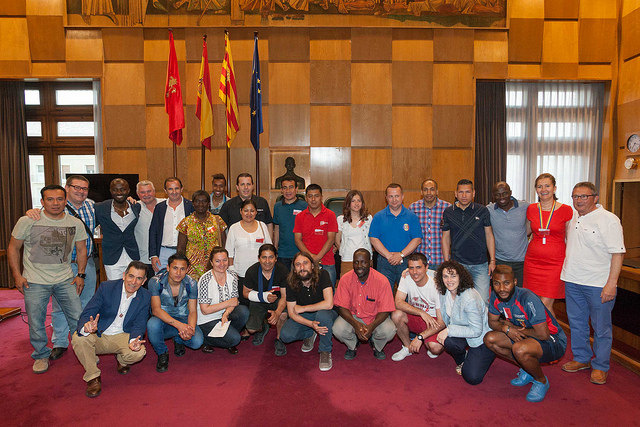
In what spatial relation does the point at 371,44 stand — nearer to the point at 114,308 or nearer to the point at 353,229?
the point at 353,229

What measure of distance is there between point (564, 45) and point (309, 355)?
7.11 metres

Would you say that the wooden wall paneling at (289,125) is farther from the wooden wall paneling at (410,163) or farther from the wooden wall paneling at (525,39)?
the wooden wall paneling at (525,39)

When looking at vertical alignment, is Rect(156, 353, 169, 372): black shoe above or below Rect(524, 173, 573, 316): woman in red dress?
below

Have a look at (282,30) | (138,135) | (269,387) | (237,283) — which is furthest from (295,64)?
(269,387)

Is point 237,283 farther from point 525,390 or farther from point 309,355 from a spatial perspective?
point 525,390

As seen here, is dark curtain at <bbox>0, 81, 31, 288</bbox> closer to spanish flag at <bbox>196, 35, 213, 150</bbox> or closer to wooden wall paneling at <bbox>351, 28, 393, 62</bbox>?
spanish flag at <bbox>196, 35, 213, 150</bbox>

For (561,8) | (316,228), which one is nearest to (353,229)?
(316,228)

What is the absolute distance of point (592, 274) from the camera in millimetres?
3119

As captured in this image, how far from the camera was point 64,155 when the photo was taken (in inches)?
285

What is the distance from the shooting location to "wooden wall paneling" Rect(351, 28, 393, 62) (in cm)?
688

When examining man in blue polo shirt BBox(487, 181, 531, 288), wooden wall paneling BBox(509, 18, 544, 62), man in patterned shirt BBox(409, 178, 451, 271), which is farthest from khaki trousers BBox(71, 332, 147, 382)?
wooden wall paneling BBox(509, 18, 544, 62)

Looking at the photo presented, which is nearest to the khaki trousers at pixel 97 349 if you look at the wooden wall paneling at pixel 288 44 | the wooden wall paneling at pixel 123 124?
the wooden wall paneling at pixel 123 124

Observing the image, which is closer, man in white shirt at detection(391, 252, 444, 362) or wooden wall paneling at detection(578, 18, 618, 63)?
man in white shirt at detection(391, 252, 444, 362)

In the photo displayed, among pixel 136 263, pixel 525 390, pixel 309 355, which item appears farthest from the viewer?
pixel 309 355
